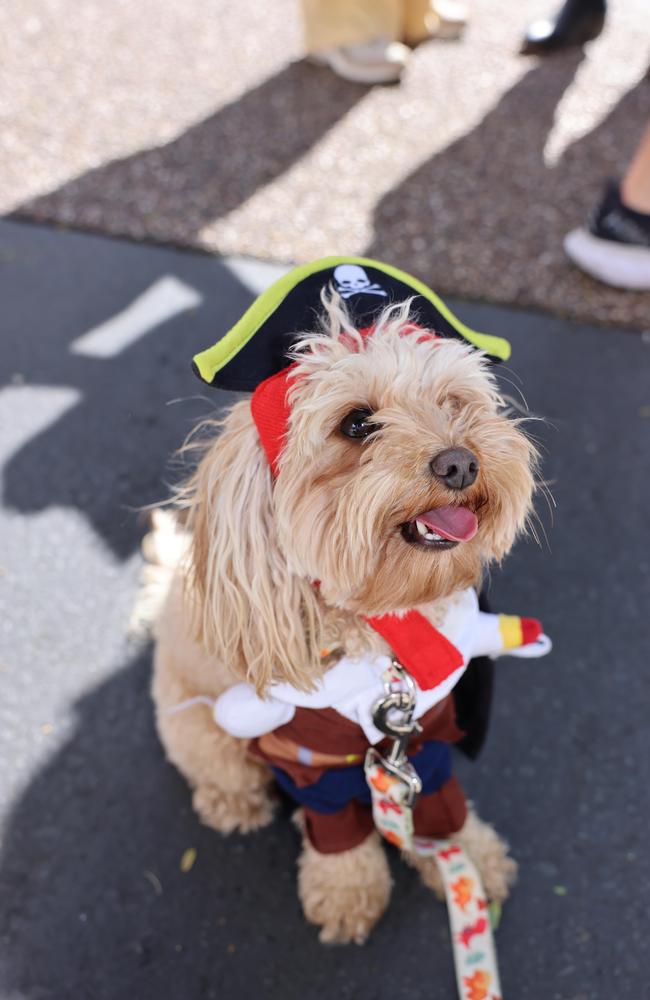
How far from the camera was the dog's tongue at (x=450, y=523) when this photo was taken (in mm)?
1346

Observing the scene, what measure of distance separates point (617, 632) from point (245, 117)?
3.10 metres

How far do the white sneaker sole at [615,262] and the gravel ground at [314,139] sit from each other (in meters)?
0.06

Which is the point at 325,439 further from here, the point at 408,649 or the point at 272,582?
the point at 408,649

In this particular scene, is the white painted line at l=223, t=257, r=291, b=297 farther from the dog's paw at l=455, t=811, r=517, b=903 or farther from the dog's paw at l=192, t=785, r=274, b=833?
the dog's paw at l=455, t=811, r=517, b=903

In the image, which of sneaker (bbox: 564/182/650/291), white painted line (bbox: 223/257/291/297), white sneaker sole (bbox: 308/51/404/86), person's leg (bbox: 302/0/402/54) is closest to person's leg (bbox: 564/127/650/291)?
sneaker (bbox: 564/182/650/291)

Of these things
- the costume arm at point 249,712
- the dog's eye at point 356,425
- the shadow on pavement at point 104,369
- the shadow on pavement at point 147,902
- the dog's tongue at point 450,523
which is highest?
the dog's eye at point 356,425

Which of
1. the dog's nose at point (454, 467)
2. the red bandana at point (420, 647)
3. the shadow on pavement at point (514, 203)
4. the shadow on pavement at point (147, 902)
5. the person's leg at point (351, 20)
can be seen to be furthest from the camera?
the person's leg at point (351, 20)

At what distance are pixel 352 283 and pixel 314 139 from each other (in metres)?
2.86

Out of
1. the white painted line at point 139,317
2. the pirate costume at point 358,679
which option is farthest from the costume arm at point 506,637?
the white painted line at point 139,317

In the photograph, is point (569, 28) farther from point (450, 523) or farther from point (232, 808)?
point (232, 808)

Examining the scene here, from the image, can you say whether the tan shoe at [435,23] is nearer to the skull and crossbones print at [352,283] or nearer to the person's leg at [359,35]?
the person's leg at [359,35]

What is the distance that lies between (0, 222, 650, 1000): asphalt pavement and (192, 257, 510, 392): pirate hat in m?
0.67

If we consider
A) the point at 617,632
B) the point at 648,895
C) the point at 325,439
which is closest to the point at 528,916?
the point at 648,895

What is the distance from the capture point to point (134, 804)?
2.09 metres
